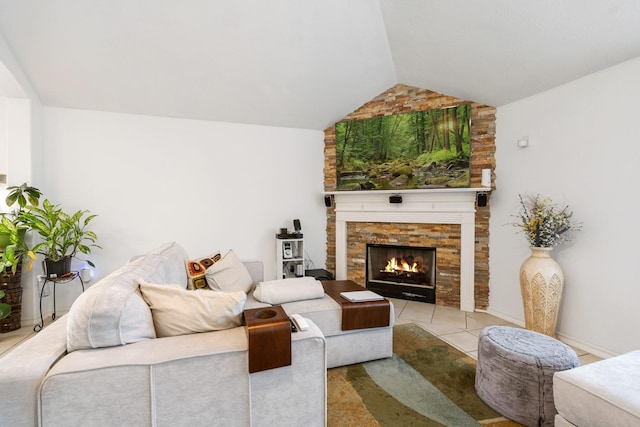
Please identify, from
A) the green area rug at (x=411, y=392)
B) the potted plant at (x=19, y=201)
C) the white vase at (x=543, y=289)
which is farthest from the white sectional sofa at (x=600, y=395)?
the potted plant at (x=19, y=201)

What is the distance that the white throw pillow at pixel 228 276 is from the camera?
2.72 meters

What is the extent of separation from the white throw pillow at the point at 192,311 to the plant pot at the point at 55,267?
7.85ft

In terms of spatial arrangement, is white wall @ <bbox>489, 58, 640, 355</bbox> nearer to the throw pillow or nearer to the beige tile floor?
the beige tile floor

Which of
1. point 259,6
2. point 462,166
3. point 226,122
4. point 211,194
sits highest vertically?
point 259,6

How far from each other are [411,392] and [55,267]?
3.69 meters

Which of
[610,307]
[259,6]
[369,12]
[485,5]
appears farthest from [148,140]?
[610,307]

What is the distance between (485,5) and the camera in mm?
2414

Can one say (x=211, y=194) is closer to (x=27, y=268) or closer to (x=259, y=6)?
(x=27, y=268)

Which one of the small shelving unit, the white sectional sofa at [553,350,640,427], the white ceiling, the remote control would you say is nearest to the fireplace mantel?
the small shelving unit

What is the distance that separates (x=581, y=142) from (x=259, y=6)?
327cm

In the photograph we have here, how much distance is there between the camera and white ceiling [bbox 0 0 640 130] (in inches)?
97.0

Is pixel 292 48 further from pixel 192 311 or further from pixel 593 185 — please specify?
pixel 593 185

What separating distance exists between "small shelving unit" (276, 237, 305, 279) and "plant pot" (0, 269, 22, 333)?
2.89 m

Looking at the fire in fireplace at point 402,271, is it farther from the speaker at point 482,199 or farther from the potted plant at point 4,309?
the potted plant at point 4,309
